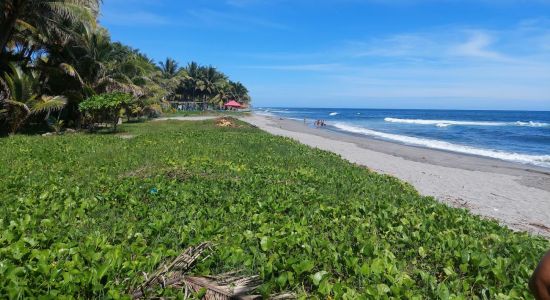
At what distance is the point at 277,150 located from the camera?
14031mm

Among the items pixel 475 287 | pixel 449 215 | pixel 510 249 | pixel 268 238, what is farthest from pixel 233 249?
pixel 449 215

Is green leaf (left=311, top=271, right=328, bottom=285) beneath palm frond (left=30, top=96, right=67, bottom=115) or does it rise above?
beneath

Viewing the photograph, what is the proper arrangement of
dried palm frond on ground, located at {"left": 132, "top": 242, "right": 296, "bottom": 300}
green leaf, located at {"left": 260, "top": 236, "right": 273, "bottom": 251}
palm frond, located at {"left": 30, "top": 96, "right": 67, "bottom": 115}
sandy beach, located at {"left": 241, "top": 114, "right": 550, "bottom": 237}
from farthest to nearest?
palm frond, located at {"left": 30, "top": 96, "right": 67, "bottom": 115}
sandy beach, located at {"left": 241, "top": 114, "right": 550, "bottom": 237}
green leaf, located at {"left": 260, "top": 236, "right": 273, "bottom": 251}
dried palm frond on ground, located at {"left": 132, "top": 242, "right": 296, "bottom": 300}

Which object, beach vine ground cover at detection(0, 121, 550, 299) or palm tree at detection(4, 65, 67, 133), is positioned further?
palm tree at detection(4, 65, 67, 133)

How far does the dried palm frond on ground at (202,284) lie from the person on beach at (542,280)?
181 centimetres

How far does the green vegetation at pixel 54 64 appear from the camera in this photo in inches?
661

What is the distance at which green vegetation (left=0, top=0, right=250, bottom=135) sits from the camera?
16797 millimetres

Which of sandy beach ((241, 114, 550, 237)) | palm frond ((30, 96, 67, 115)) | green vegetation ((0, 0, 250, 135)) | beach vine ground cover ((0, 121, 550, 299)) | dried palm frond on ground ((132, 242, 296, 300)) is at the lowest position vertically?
sandy beach ((241, 114, 550, 237))

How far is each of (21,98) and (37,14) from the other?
365cm

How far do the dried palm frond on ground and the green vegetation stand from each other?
16.9 metres

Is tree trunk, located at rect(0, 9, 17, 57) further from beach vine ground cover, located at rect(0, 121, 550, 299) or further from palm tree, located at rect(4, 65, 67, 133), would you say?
beach vine ground cover, located at rect(0, 121, 550, 299)

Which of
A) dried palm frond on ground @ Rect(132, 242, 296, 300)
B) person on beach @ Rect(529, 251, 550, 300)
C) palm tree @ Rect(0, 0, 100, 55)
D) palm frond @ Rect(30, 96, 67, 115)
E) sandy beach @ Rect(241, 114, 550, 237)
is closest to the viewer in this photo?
person on beach @ Rect(529, 251, 550, 300)

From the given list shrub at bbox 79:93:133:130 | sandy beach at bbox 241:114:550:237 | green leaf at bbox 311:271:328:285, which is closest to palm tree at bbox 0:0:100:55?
shrub at bbox 79:93:133:130

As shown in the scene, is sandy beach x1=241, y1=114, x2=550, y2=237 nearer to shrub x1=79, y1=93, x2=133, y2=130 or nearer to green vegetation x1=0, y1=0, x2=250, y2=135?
shrub x1=79, y1=93, x2=133, y2=130
